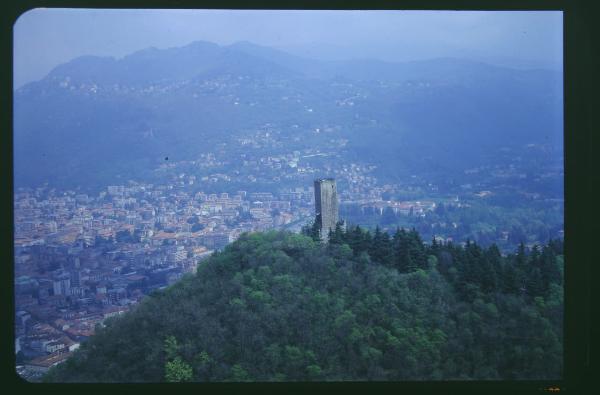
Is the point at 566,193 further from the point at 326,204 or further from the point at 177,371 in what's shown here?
the point at 177,371

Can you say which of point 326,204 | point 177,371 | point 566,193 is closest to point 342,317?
point 326,204

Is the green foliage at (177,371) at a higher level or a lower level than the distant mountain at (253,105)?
lower

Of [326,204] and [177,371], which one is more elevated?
[326,204]

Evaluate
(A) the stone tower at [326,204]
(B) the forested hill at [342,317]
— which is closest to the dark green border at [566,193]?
(B) the forested hill at [342,317]

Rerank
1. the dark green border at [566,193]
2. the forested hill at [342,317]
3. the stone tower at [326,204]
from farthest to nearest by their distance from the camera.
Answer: the stone tower at [326,204], the forested hill at [342,317], the dark green border at [566,193]

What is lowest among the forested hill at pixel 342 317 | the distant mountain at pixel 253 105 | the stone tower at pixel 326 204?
the forested hill at pixel 342 317

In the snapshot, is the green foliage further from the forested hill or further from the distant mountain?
the distant mountain

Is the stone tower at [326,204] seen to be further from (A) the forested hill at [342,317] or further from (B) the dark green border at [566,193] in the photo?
(B) the dark green border at [566,193]

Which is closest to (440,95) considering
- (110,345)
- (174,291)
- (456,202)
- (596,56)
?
(456,202)
